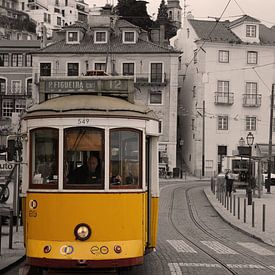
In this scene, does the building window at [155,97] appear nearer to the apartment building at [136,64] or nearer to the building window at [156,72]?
the apartment building at [136,64]

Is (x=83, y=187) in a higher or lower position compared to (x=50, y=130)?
lower

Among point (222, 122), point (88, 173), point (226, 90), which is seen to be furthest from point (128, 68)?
point (88, 173)

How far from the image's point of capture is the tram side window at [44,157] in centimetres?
998

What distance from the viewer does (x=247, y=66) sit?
2717 inches

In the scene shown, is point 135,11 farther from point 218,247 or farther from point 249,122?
point 218,247

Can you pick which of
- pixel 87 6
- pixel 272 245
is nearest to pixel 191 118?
pixel 272 245

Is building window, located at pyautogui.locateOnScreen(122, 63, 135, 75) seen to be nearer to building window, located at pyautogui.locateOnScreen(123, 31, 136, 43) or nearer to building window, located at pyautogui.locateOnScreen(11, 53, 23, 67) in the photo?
building window, located at pyautogui.locateOnScreen(123, 31, 136, 43)

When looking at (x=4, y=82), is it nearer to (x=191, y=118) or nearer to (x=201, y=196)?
(x=191, y=118)

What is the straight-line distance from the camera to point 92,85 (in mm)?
10820

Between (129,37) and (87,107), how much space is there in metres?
58.2

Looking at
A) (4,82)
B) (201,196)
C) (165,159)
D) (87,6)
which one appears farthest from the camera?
(87,6)

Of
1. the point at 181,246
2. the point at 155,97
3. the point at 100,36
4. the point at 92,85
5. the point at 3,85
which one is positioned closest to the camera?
the point at 92,85

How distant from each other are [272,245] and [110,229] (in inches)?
372

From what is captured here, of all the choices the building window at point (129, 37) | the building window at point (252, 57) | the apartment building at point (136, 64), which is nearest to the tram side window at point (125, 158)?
the apartment building at point (136, 64)
